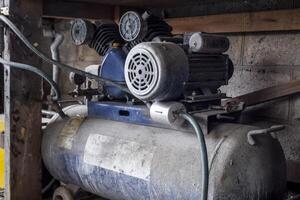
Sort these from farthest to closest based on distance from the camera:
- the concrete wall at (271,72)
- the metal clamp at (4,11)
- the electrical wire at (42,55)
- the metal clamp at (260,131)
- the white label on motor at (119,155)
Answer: the concrete wall at (271,72)
the metal clamp at (4,11)
the electrical wire at (42,55)
the white label on motor at (119,155)
the metal clamp at (260,131)

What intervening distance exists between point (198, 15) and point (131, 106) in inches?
32.9

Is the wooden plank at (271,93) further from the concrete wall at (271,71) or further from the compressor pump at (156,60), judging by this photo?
the compressor pump at (156,60)

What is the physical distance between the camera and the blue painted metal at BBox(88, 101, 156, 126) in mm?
1526

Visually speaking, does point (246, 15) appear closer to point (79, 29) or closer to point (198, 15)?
point (198, 15)

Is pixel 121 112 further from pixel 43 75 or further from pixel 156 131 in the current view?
pixel 43 75

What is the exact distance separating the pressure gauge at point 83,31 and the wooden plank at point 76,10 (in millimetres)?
280

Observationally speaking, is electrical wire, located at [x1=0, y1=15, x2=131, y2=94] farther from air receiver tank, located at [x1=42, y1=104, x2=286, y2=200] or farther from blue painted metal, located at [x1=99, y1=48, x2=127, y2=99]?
air receiver tank, located at [x1=42, y1=104, x2=286, y2=200]

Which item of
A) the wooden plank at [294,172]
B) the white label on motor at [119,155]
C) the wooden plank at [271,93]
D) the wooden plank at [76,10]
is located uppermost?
the wooden plank at [76,10]

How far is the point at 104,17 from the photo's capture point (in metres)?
2.26

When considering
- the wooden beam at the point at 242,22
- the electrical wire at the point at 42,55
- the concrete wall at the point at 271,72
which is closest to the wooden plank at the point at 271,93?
the concrete wall at the point at 271,72

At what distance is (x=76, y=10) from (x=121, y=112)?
0.76 meters

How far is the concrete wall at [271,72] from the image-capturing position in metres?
1.88

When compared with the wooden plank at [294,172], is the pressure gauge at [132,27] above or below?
above

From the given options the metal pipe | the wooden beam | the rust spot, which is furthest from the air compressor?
the metal pipe
